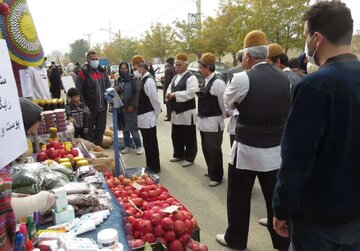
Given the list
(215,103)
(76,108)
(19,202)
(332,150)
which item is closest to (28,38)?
(19,202)

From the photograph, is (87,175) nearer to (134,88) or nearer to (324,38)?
(324,38)

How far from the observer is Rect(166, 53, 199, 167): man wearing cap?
5602 mm

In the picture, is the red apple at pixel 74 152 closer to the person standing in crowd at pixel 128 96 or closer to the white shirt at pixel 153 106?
the white shirt at pixel 153 106

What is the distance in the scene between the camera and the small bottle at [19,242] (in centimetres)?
167

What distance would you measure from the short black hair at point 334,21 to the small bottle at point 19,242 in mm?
1861

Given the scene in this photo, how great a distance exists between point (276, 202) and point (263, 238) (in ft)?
6.15

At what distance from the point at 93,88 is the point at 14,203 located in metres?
4.88

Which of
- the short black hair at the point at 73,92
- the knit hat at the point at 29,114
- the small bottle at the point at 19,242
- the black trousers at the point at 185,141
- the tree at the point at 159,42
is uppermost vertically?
the tree at the point at 159,42

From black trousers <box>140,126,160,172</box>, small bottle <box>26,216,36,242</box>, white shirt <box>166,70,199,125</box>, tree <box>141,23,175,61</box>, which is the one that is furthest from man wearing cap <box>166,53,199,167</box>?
tree <box>141,23,175,61</box>

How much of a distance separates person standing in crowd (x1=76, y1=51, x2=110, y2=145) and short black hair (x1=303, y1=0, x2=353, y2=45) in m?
5.29

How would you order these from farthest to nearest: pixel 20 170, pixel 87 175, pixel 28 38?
pixel 87 175 < pixel 28 38 < pixel 20 170

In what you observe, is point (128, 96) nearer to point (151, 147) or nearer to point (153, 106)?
point (153, 106)

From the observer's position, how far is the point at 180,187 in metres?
5.02

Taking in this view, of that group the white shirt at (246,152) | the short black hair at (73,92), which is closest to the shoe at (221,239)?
the white shirt at (246,152)
